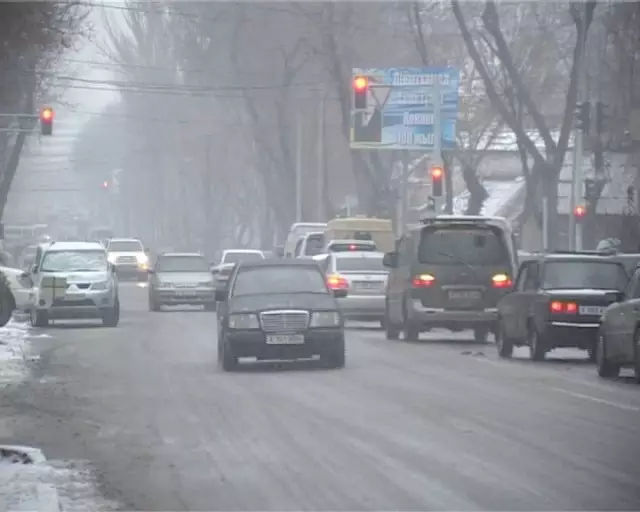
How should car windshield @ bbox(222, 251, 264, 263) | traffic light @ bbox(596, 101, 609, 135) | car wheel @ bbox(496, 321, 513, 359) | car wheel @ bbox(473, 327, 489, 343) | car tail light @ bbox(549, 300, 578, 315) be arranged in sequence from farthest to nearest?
car windshield @ bbox(222, 251, 264, 263) < traffic light @ bbox(596, 101, 609, 135) < car wheel @ bbox(473, 327, 489, 343) < car wheel @ bbox(496, 321, 513, 359) < car tail light @ bbox(549, 300, 578, 315)

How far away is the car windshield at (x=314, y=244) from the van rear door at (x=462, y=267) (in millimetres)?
A: 15652

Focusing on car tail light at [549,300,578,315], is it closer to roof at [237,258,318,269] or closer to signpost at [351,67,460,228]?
roof at [237,258,318,269]

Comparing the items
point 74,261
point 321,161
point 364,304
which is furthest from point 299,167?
point 364,304

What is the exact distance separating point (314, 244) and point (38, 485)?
3543cm

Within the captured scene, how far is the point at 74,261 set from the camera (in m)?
39.9

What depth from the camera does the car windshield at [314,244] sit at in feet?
158

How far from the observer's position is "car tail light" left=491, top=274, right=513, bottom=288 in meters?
31.8

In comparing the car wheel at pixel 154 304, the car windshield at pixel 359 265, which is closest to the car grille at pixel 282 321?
the car windshield at pixel 359 265

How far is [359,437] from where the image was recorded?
52.5ft

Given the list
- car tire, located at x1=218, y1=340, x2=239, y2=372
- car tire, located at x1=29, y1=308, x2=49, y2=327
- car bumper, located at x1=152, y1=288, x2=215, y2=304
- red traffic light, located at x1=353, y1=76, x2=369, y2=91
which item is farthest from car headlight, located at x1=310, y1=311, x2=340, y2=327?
car bumper, located at x1=152, y1=288, x2=215, y2=304

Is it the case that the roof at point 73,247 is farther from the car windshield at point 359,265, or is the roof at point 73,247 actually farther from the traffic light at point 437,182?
the traffic light at point 437,182

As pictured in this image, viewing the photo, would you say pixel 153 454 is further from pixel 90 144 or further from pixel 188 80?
pixel 90 144

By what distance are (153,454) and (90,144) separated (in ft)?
507

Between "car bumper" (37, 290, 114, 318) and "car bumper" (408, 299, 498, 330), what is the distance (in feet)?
31.9
